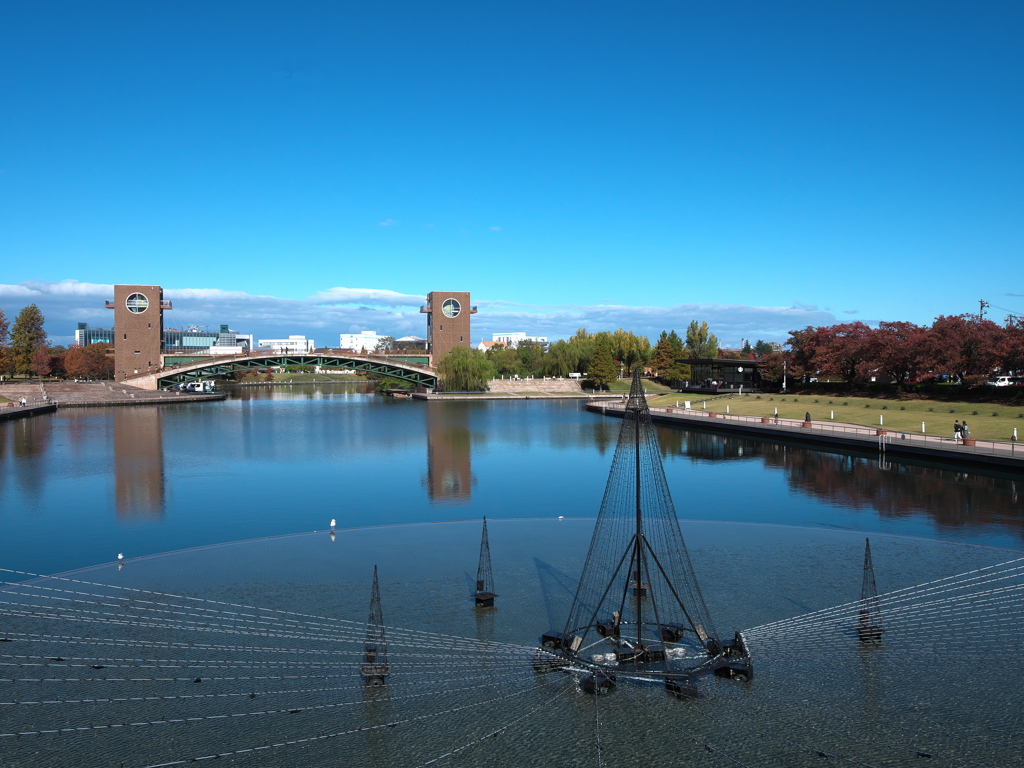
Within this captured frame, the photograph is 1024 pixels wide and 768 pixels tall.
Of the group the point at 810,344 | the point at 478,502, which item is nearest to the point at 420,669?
the point at 478,502

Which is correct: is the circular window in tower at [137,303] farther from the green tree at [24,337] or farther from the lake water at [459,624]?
the lake water at [459,624]

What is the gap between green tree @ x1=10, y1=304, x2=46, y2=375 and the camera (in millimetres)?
72938

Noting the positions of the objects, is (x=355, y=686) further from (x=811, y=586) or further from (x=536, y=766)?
(x=811, y=586)

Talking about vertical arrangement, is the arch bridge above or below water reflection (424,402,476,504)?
above

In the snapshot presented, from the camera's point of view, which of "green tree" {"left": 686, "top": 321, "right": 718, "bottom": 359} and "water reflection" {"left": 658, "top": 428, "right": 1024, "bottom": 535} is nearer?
"water reflection" {"left": 658, "top": 428, "right": 1024, "bottom": 535}

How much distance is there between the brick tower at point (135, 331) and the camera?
77562mm

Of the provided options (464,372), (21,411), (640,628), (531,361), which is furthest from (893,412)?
(531,361)

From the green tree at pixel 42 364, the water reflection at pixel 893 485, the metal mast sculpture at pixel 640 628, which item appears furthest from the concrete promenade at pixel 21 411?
the metal mast sculpture at pixel 640 628

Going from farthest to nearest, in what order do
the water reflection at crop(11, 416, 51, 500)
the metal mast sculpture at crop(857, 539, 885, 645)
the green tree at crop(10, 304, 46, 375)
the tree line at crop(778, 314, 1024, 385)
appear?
the green tree at crop(10, 304, 46, 375) → the tree line at crop(778, 314, 1024, 385) → the water reflection at crop(11, 416, 51, 500) → the metal mast sculpture at crop(857, 539, 885, 645)

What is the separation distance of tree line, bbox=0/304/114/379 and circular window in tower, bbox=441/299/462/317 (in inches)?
1610

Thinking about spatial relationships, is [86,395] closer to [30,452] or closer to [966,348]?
[30,452]

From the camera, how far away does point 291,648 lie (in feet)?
31.7

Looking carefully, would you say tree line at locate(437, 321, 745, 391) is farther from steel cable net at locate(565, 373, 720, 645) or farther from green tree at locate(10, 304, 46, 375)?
steel cable net at locate(565, 373, 720, 645)

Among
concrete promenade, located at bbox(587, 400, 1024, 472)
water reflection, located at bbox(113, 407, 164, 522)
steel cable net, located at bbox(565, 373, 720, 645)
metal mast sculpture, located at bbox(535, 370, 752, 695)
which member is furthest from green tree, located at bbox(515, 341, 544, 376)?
metal mast sculpture, located at bbox(535, 370, 752, 695)
